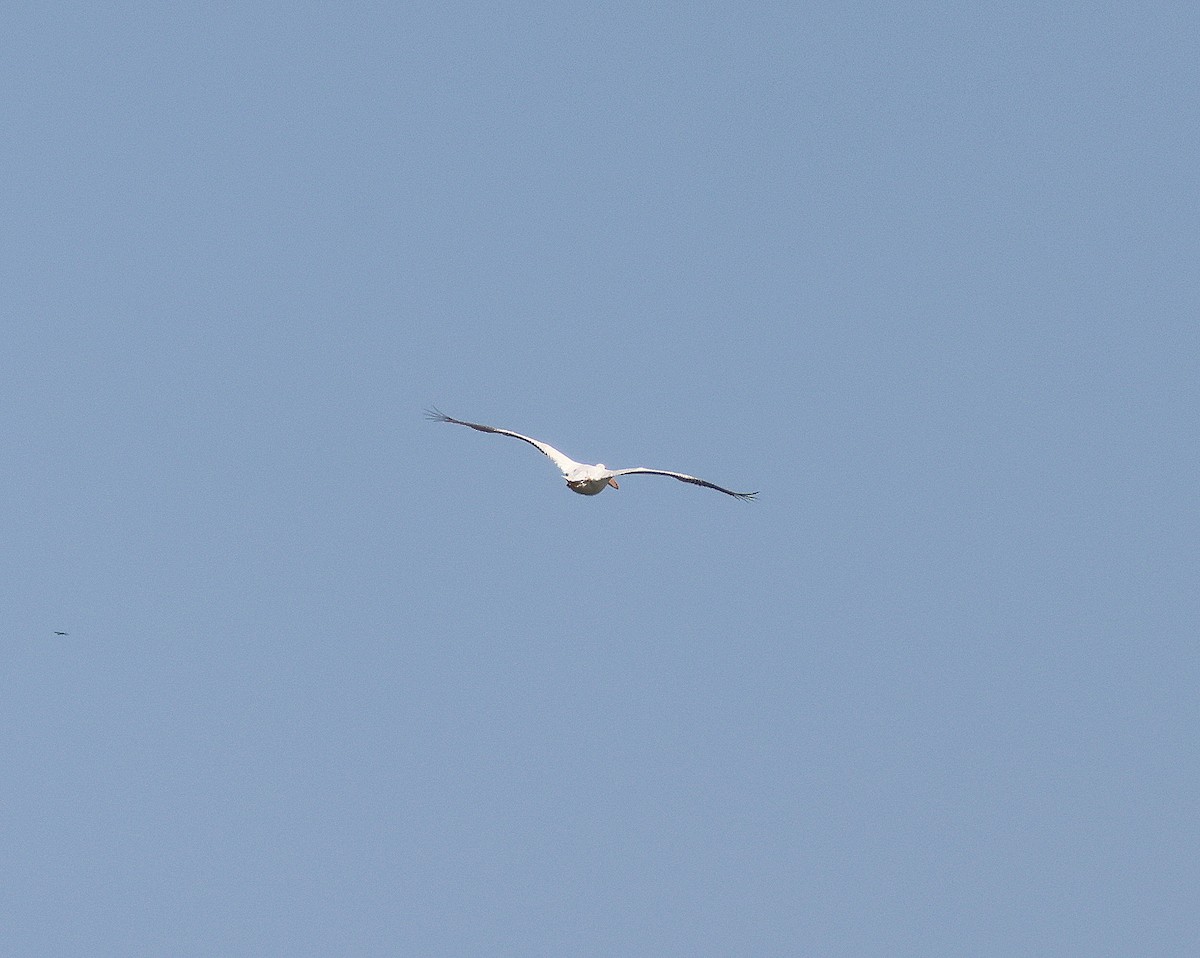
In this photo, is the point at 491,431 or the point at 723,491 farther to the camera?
the point at 491,431

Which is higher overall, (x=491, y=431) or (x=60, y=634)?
(x=491, y=431)

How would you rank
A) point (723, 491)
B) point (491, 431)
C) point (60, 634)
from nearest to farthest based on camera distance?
point (723, 491), point (491, 431), point (60, 634)

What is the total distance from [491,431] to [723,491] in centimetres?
1920

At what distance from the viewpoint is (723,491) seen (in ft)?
416

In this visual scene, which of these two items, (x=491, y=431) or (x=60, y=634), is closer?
(x=491, y=431)

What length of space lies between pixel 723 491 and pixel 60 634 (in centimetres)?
5675

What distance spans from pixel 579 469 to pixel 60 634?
49409 mm

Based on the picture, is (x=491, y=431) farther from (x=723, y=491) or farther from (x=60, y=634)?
(x=60, y=634)

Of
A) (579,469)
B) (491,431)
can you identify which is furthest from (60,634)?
(579,469)

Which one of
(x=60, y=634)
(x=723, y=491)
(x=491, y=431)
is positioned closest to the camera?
(x=723, y=491)

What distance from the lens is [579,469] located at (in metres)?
130

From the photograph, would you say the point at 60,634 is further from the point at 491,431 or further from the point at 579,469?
the point at 579,469

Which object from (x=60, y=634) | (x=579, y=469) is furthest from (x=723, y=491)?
(x=60, y=634)

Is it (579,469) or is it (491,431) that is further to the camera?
(491,431)
